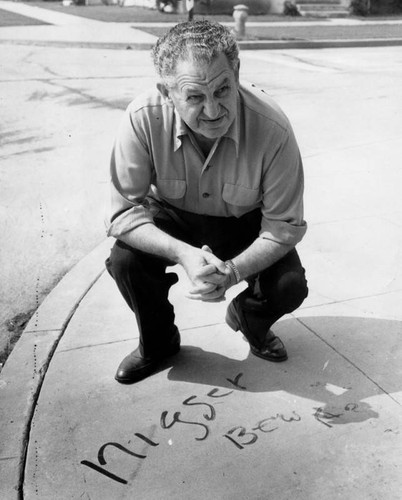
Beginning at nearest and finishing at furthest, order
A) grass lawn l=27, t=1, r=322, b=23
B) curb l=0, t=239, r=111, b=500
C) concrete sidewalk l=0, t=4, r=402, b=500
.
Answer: concrete sidewalk l=0, t=4, r=402, b=500
curb l=0, t=239, r=111, b=500
grass lawn l=27, t=1, r=322, b=23

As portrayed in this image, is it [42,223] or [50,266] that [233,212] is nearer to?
[50,266]

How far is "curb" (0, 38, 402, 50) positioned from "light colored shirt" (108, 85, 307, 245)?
1181 cm

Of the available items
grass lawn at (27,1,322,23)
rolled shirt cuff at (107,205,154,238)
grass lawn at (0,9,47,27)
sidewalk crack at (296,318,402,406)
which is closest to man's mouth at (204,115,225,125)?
rolled shirt cuff at (107,205,154,238)

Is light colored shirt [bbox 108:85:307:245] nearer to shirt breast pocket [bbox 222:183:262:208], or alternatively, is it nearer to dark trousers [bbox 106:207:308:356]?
shirt breast pocket [bbox 222:183:262:208]

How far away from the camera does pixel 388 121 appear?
7.34 m

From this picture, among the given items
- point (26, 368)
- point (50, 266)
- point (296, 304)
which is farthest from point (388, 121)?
point (26, 368)

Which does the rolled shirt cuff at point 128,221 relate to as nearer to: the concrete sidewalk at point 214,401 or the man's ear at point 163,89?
the man's ear at point 163,89

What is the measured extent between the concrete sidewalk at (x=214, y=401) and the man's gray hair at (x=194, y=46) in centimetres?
130

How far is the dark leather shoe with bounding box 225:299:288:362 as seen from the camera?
315cm

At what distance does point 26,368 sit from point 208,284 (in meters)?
0.98

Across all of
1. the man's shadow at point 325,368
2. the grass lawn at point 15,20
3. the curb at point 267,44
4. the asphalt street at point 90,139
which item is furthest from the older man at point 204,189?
the grass lawn at point 15,20

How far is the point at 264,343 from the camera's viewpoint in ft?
10.4

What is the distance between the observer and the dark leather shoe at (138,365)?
10.0 feet

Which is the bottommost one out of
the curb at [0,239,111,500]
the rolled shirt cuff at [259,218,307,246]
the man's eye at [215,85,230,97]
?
the curb at [0,239,111,500]
